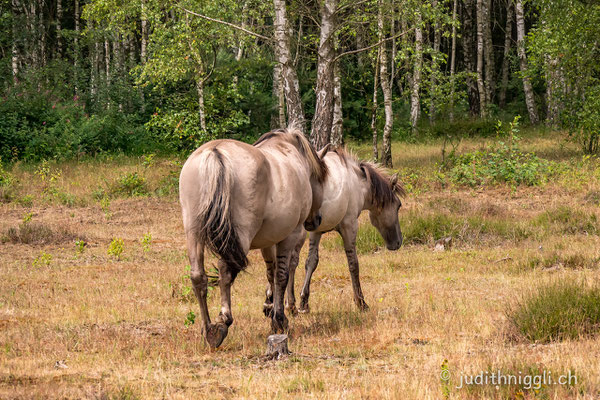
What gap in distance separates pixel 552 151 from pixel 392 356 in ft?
60.2

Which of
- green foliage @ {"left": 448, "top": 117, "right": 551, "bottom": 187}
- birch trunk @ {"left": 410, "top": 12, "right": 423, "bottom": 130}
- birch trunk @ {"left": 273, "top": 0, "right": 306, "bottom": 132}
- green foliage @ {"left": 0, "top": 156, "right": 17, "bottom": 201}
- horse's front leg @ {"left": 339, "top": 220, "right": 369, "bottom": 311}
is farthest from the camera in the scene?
birch trunk @ {"left": 410, "top": 12, "right": 423, "bottom": 130}

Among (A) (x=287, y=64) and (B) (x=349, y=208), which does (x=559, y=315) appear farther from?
(A) (x=287, y=64)

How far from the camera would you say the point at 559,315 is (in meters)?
6.32

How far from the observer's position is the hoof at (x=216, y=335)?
597 cm

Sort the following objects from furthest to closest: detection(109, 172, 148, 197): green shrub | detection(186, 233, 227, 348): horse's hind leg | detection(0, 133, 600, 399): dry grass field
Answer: detection(109, 172, 148, 197): green shrub, detection(186, 233, 227, 348): horse's hind leg, detection(0, 133, 600, 399): dry grass field

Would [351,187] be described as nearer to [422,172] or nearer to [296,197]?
[296,197]

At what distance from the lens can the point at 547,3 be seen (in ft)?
66.0

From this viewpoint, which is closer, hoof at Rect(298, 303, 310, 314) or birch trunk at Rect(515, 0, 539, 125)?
hoof at Rect(298, 303, 310, 314)

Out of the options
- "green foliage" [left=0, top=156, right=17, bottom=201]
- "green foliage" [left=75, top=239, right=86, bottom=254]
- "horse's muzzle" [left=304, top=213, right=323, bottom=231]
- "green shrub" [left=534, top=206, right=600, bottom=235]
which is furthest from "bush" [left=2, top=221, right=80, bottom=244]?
"green shrub" [left=534, top=206, right=600, bottom=235]

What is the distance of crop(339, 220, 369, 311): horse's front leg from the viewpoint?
818cm

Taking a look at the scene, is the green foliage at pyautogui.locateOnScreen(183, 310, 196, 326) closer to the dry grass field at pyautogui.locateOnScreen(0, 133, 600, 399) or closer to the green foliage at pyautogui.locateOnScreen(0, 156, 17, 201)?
the dry grass field at pyautogui.locateOnScreen(0, 133, 600, 399)

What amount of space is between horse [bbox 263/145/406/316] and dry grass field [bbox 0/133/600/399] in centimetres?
38

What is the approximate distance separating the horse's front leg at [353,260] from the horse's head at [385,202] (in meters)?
0.90

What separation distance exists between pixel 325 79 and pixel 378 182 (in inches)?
280
